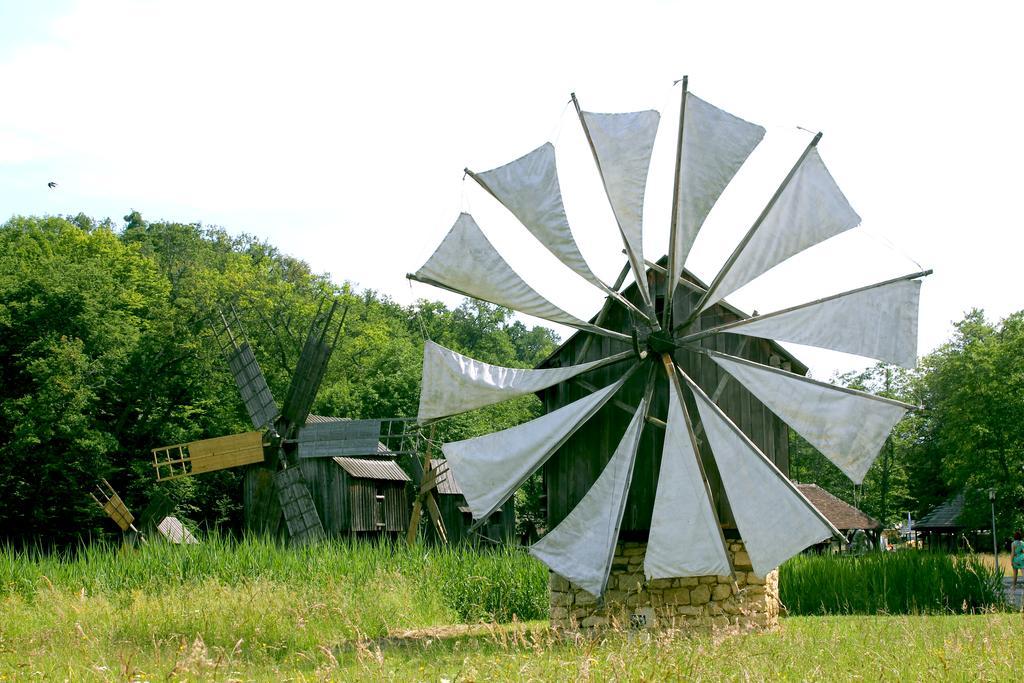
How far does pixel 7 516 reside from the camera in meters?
30.4

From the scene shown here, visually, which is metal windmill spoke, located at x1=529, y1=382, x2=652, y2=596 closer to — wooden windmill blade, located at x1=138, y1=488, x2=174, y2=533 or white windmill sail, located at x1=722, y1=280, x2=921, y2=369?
white windmill sail, located at x1=722, y1=280, x2=921, y2=369

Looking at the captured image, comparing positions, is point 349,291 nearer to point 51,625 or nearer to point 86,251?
point 86,251

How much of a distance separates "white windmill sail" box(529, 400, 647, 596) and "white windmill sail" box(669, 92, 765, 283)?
248 centimetres

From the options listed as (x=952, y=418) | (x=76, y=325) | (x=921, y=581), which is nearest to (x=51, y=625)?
(x=921, y=581)

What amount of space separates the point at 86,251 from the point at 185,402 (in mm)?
7851

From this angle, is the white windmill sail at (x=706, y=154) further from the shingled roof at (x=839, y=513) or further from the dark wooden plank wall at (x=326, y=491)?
the shingled roof at (x=839, y=513)

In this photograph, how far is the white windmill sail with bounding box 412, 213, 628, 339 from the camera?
12.5 m

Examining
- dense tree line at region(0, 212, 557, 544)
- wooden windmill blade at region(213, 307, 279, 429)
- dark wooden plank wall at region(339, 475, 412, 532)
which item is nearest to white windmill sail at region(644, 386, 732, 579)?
wooden windmill blade at region(213, 307, 279, 429)

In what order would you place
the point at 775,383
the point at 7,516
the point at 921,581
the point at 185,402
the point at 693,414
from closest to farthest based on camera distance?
the point at 775,383
the point at 693,414
the point at 921,581
the point at 7,516
the point at 185,402

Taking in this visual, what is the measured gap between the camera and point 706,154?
11.7 m

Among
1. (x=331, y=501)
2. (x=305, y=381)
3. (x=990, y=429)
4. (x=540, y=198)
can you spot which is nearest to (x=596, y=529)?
(x=540, y=198)

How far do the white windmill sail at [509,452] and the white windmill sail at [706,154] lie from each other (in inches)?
85.0

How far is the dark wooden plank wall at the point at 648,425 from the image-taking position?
41.7 ft

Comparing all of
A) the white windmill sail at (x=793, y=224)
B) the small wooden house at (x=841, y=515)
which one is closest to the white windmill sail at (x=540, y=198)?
the white windmill sail at (x=793, y=224)
